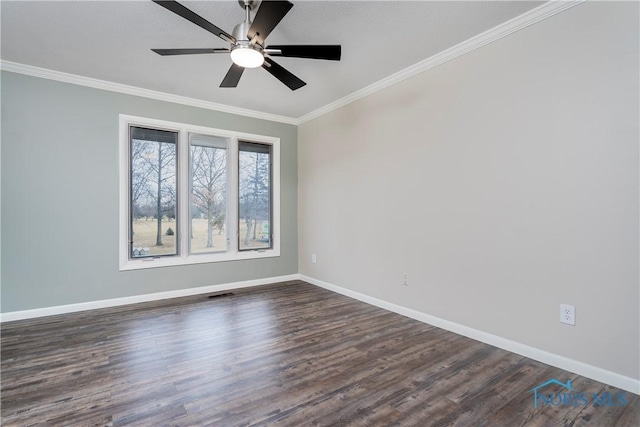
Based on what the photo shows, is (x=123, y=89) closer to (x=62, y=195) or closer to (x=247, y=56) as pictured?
(x=62, y=195)

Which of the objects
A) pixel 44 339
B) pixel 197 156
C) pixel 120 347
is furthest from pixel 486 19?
pixel 44 339

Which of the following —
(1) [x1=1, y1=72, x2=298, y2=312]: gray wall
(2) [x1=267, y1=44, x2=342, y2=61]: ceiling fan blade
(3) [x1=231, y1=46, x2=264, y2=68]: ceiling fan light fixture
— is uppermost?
(2) [x1=267, y1=44, x2=342, y2=61]: ceiling fan blade

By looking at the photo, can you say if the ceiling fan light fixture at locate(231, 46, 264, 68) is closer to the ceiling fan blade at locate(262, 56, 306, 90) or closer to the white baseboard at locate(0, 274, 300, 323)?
the ceiling fan blade at locate(262, 56, 306, 90)

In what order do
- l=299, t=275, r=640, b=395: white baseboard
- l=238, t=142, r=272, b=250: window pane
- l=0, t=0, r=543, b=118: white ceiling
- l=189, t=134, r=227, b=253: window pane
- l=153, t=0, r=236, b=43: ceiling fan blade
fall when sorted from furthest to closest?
1. l=238, t=142, r=272, b=250: window pane
2. l=189, t=134, r=227, b=253: window pane
3. l=0, t=0, r=543, b=118: white ceiling
4. l=299, t=275, r=640, b=395: white baseboard
5. l=153, t=0, r=236, b=43: ceiling fan blade

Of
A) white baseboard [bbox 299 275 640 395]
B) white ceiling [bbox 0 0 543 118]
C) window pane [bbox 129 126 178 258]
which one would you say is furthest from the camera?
window pane [bbox 129 126 178 258]

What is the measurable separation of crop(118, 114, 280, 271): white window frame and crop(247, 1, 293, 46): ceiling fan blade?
258 cm

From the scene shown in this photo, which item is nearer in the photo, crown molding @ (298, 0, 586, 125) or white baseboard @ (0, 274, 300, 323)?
crown molding @ (298, 0, 586, 125)

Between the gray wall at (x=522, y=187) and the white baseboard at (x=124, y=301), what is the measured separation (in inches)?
74.7

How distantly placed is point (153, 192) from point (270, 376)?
9.79 feet

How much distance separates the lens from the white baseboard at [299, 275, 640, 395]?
6.45ft

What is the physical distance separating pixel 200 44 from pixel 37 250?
278 centimetres

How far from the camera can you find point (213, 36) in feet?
8.73

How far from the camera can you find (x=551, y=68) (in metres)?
2.26

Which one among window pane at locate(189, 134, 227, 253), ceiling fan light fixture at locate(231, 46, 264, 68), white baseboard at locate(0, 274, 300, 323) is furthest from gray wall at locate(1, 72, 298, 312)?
ceiling fan light fixture at locate(231, 46, 264, 68)
